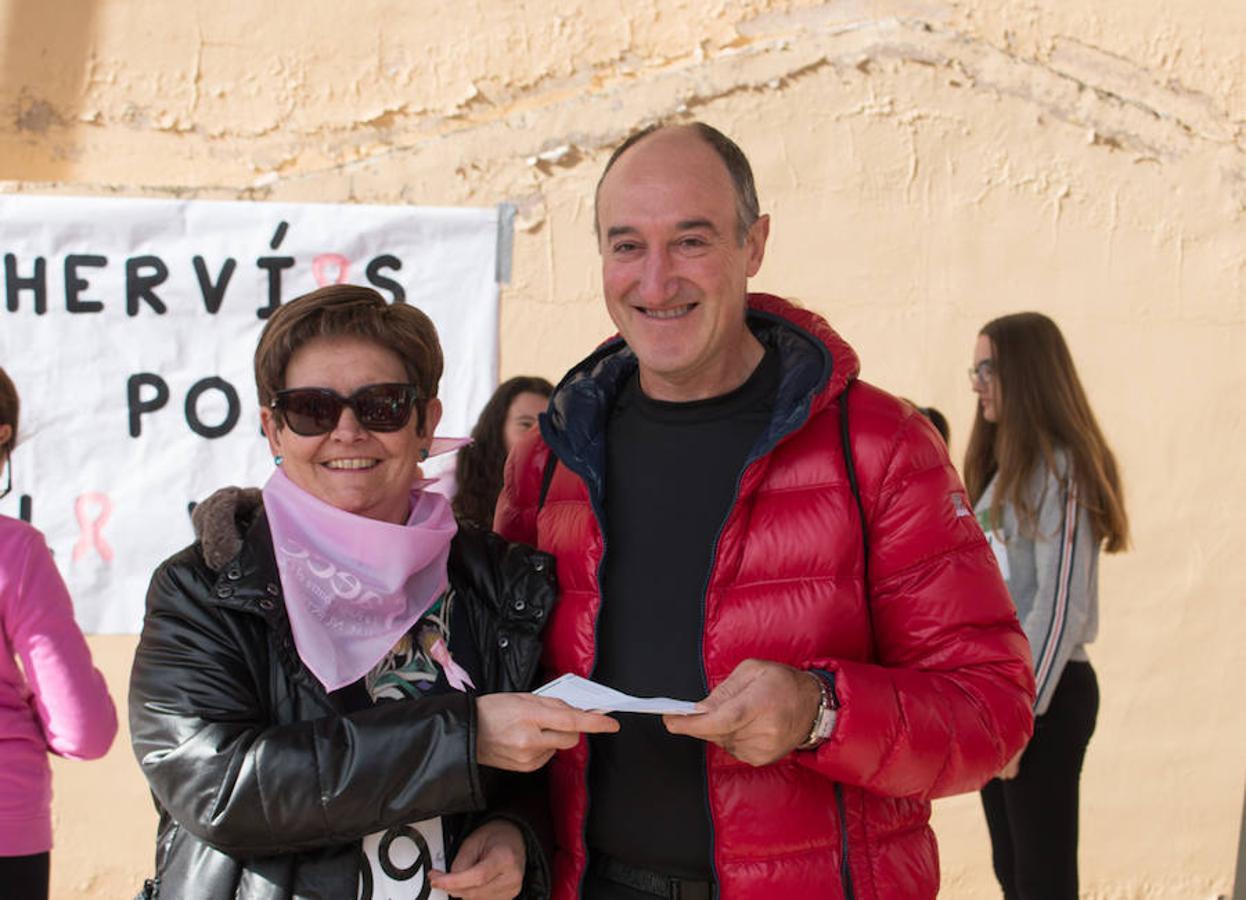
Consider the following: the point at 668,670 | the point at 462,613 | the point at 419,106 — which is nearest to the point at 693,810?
the point at 668,670

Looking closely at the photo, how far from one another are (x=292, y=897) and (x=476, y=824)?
0.29 m

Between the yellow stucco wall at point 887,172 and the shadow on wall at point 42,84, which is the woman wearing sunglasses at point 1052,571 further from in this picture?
the shadow on wall at point 42,84

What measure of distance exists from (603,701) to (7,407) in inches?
70.2

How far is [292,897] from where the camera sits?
5.75 feet

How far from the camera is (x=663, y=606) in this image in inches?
78.5

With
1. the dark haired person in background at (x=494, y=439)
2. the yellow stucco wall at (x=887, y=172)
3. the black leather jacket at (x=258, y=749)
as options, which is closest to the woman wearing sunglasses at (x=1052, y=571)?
the yellow stucco wall at (x=887, y=172)

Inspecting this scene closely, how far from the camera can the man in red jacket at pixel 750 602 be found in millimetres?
1841

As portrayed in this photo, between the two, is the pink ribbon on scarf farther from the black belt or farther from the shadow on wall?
the shadow on wall

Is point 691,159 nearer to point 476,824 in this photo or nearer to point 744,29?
point 476,824

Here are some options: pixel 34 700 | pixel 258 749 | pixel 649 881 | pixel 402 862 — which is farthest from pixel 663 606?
pixel 34 700

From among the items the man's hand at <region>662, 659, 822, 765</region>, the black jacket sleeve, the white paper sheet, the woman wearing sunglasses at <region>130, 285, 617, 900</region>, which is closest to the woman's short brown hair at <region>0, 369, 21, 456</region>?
the woman wearing sunglasses at <region>130, 285, 617, 900</region>

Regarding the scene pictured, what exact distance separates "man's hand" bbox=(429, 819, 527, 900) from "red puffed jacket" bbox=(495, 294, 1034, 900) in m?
0.14

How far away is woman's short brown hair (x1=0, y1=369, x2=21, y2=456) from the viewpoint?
279 cm

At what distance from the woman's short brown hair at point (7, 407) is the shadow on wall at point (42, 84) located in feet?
6.38
